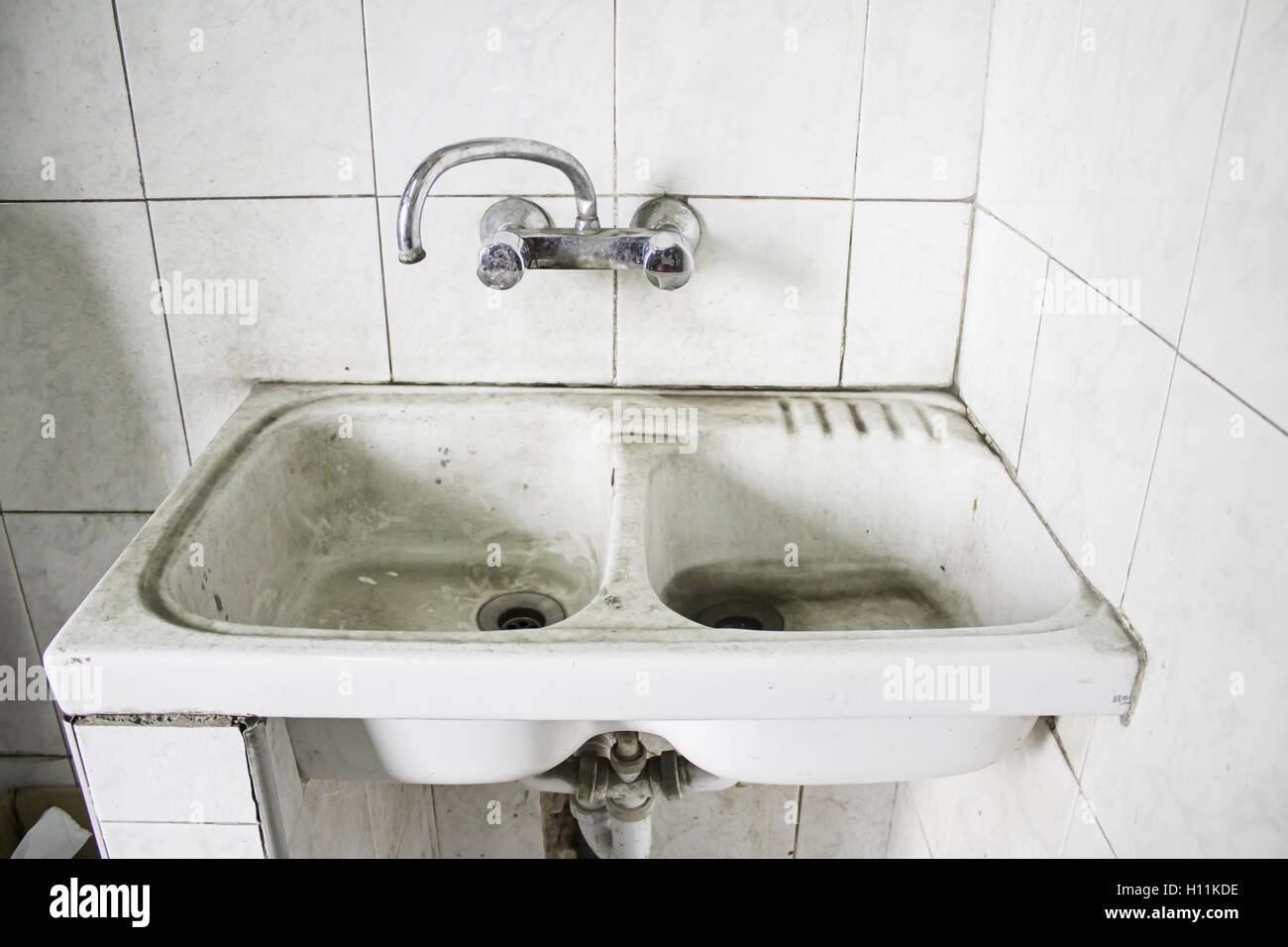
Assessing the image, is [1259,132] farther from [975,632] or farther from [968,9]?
[968,9]

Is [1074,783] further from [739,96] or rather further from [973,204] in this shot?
[739,96]

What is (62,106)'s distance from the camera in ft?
3.42

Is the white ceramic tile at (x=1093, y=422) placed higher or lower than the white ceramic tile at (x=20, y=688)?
higher

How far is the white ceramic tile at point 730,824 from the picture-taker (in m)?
1.50

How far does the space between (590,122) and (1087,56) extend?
0.48 meters

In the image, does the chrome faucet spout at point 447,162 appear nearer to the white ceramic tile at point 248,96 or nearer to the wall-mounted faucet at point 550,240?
the wall-mounted faucet at point 550,240

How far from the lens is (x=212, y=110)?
105 cm

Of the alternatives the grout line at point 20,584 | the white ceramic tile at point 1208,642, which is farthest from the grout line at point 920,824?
the grout line at point 20,584

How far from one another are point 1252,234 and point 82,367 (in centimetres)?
117

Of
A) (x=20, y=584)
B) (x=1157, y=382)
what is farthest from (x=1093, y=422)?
(x=20, y=584)

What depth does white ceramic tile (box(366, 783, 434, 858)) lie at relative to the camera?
121 cm

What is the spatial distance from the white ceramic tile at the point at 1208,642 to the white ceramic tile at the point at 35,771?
1374 mm

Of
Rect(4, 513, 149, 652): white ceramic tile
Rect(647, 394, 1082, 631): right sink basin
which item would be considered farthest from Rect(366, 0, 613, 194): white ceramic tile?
Rect(4, 513, 149, 652): white ceramic tile

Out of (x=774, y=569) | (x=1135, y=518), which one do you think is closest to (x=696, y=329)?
(x=774, y=569)
